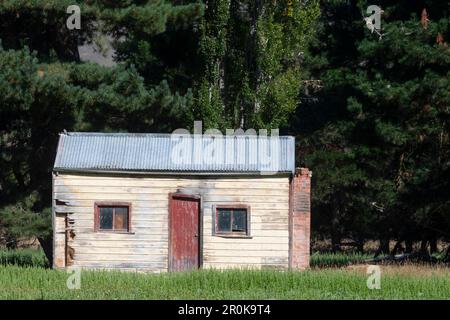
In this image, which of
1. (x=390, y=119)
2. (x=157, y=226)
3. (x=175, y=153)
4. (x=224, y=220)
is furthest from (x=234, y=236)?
(x=390, y=119)

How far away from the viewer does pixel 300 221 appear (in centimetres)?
2944

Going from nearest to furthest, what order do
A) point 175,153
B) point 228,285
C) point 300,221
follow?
1. point 228,285
2. point 300,221
3. point 175,153

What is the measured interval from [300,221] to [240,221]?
1573mm

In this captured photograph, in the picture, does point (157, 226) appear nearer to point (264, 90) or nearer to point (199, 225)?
point (199, 225)

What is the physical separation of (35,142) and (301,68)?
1278cm

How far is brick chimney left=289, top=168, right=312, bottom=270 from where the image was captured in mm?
29230

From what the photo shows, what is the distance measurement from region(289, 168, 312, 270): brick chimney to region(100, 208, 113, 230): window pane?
4.69 metres

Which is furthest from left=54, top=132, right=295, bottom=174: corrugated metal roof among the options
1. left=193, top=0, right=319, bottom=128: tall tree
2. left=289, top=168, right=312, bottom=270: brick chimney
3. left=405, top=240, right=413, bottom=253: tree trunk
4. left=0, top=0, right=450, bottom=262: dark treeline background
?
left=193, top=0, right=319, bottom=128: tall tree

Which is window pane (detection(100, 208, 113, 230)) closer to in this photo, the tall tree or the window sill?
the window sill

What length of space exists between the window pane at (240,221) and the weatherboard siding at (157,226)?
0.22m

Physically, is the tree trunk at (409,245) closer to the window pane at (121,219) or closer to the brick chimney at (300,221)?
the brick chimney at (300,221)

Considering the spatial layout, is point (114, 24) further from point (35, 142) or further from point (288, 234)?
point (288, 234)

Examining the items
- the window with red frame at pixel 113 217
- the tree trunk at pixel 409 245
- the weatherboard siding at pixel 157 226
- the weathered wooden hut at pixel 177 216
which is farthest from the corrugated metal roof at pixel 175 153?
the tree trunk at pixel 409 245

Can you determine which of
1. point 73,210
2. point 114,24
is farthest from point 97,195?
point 114,24
